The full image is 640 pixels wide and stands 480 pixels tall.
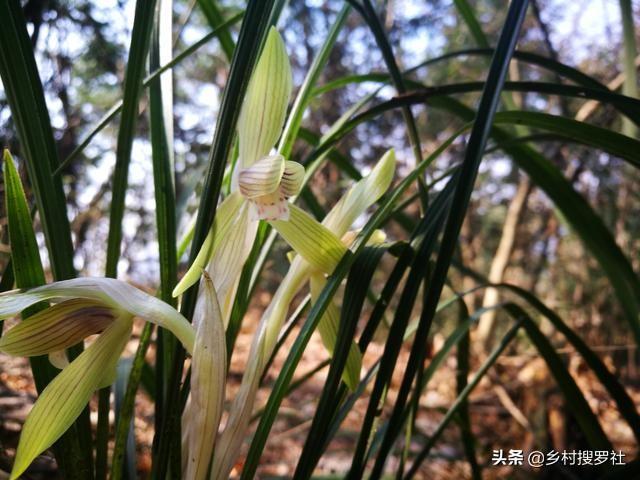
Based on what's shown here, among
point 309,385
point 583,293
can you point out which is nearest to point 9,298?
point 309,385

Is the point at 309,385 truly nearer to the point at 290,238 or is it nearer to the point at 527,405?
Answer: the point at 527,405

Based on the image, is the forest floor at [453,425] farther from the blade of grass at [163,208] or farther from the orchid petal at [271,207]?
the orchid petal at [271,207]

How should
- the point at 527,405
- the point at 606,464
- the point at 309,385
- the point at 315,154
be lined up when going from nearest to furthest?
the point at 315,154, the point at 606,464, the point at 527,405, the point at 309,385

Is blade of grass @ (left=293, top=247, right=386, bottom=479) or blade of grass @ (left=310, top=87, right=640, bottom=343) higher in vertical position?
blade of grass @ (left=310, top=87, right=640, bottom=343)

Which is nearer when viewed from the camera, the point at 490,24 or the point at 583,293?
the point at 583,293

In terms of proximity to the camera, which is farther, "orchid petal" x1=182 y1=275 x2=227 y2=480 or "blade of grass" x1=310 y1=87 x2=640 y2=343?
"blade of grass" x1=310 y1=87 x2=640 y2=343

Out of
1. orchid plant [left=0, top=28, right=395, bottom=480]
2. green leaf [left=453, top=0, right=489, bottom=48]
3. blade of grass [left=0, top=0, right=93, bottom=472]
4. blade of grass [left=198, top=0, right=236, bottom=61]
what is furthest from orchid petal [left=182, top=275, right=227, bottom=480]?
green leaf [left=453, top=0, right=489, bottom=48]

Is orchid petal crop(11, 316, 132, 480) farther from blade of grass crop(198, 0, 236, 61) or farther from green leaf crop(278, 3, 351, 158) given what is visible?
blade of grass crop(198, 0, 236, 61)
